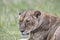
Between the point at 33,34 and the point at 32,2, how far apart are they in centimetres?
686

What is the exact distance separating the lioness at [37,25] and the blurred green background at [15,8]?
8.50 feet

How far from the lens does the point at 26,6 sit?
15141 millimetres

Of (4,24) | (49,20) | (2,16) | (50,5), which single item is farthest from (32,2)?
(49,20)

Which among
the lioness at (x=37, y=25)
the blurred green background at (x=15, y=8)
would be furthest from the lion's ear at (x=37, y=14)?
the blurred green background at (x=15, y=8)

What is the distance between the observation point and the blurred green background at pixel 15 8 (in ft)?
42.8

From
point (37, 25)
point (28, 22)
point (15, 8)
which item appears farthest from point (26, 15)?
point (15, 8)

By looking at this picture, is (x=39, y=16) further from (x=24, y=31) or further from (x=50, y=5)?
(x=50, y=5)

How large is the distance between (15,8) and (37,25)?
240 inches

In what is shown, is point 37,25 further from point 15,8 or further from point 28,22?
point 15,8

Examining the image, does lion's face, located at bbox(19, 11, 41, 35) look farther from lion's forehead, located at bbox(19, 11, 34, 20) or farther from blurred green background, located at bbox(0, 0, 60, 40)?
blurred green background, located at bbox(0, 0, 60, 40)

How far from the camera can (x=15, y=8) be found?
15141mm

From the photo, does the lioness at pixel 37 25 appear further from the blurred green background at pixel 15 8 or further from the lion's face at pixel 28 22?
the blurred green background at pixel 15 8

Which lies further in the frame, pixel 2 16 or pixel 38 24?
pixel 2 16

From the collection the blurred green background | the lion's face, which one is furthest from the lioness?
the blurred green background
